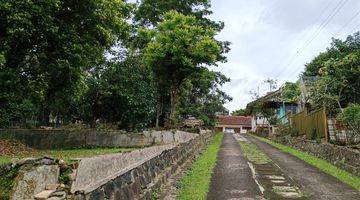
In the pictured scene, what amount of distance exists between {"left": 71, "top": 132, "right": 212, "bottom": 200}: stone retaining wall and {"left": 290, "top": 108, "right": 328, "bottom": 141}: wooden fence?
36.4 feet

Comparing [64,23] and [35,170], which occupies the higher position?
[64,23]

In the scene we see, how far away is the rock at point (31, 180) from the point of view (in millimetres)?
5801

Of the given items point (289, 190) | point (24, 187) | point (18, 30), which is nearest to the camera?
point (24, 187)

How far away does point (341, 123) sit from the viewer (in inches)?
797

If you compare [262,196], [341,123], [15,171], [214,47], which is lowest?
[262,196]

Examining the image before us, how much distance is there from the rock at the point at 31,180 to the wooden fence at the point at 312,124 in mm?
18056

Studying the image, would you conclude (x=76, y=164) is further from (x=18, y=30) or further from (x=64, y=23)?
(x=64, y=23)

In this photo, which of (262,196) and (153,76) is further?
(153,76)

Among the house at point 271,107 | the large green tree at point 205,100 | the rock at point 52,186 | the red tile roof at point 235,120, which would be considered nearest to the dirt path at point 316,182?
the rock at point 52,186

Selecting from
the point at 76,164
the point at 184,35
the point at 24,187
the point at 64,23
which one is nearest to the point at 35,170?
the point at 24,187

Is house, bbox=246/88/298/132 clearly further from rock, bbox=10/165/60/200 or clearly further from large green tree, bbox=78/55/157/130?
rock, bbox=10/165/60/200

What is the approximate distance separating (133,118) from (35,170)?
2212cm

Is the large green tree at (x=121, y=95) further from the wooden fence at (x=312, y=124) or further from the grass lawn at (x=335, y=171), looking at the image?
the grass lawn at (x=335, y=171)

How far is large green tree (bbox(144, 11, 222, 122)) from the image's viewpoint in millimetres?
24156
